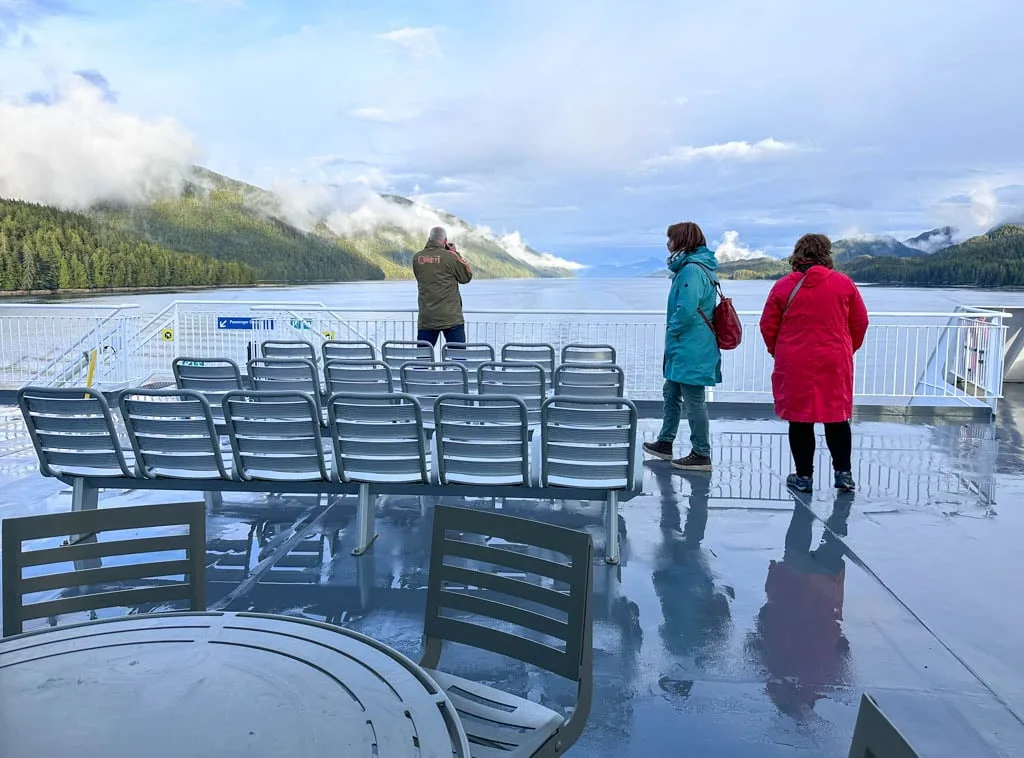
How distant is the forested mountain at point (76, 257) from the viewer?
45.8 meters

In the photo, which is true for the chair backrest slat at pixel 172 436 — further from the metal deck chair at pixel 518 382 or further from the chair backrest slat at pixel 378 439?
the metal deck chair at pixel 518 382

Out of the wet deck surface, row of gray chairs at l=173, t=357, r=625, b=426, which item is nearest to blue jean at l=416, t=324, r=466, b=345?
row of gray chairs at l=173, t=357, r=625, b=426

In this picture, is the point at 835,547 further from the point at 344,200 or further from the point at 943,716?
the point at 344,200

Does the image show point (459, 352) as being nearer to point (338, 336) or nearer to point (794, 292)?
point (794, 292)

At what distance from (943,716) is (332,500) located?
3.33 meters

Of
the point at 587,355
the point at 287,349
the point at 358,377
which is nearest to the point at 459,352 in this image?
the point at 587,355

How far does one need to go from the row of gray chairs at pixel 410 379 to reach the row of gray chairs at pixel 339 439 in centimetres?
116

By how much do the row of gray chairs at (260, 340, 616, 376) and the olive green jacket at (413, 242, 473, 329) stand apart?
0.72 metres

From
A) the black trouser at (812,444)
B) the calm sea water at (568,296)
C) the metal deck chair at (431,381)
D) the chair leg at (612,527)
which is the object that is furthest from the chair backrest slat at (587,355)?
the calm sea water at (568,296)

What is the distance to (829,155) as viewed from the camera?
382 ft

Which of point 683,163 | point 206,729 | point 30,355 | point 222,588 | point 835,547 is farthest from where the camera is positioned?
point 683,163

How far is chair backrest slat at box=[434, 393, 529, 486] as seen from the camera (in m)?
3.41

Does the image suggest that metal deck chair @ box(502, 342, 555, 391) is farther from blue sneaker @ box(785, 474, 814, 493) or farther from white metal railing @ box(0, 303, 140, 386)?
white metal railing @ box(0, 303, 140, 386)

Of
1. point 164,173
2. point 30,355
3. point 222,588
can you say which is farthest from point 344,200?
point 222,588
